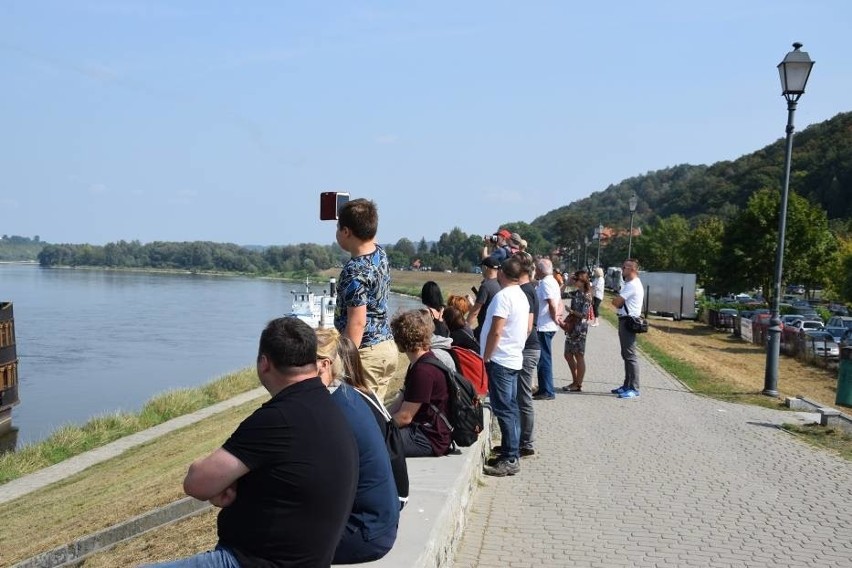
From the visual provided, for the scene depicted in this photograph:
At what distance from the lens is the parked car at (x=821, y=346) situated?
85.4 feet

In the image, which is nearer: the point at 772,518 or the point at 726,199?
the point at 772,518

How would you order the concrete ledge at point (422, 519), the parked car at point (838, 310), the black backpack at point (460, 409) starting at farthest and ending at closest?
the parked car at point (838, 310), the black backpack at point (460, 409), the concrete ledge at point (422, 519)

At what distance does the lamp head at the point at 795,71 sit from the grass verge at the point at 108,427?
45.7 ft

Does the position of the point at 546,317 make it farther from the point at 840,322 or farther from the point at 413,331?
the point at 840,322

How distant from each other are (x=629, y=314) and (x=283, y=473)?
28.9ft

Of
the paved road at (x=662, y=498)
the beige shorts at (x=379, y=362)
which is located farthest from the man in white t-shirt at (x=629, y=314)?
the beige shorts at (x=379, y=362)

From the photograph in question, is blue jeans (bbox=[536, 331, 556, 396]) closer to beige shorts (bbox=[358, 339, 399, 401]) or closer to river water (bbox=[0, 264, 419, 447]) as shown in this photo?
river water (bbox=[0, 264, 419, 447])

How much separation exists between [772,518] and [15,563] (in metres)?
6.62

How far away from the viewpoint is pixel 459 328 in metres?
7.99

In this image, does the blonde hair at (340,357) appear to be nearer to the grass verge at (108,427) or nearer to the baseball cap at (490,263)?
the baseball cap at (490,263)

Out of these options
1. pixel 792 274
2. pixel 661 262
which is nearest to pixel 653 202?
pixel 661 262

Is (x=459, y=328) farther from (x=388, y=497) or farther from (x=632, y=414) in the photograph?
(x=388, y=497)

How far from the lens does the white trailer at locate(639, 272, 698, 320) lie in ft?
147

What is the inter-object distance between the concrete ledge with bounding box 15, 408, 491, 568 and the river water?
1.79 meters
